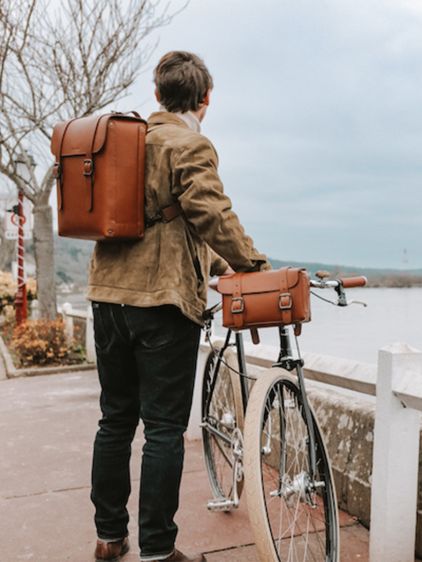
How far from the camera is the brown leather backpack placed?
2428 millimetres

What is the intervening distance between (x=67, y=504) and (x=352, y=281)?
207 centimetres

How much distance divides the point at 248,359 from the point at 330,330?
50.1 inches

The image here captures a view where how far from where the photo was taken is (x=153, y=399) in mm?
2502

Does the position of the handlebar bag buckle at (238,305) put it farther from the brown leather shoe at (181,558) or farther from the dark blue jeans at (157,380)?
the brown leather shoe at (181,558)

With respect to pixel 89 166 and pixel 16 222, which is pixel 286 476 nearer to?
pixel 89 166

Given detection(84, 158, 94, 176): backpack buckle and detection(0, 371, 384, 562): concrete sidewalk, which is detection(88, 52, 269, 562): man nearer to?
detection(84, 158, 94, 176): backpack buckle

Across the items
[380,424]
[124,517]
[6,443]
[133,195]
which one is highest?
[133,195]

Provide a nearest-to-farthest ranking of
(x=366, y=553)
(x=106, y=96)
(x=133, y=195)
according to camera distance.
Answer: (x=133, y=195), (x=366, y=553), (x=106, y=96)

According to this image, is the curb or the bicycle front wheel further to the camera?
the curb

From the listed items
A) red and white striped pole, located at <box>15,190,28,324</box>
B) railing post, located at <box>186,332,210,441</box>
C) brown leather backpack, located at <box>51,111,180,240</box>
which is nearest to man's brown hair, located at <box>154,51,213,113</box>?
brown leather backpack, located at <box>51,111,180,240</box>

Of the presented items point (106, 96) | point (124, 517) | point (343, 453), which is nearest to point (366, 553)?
point (343, 453)

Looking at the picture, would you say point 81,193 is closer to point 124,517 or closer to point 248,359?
point 124,517

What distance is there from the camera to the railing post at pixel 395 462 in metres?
2.62

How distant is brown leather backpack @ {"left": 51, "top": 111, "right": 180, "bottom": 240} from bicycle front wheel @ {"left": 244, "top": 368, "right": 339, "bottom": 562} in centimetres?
78
